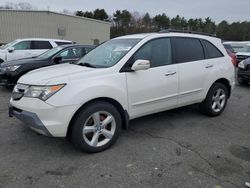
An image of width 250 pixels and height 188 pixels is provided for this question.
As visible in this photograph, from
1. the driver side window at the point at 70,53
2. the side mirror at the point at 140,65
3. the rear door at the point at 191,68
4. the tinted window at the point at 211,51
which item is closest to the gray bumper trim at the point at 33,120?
the side mirror at the point at 140,65

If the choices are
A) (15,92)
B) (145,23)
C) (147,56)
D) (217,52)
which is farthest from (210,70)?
(145,23)

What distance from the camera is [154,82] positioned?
399cm

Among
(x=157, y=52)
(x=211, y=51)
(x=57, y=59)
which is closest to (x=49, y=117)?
(x=157, y=52)

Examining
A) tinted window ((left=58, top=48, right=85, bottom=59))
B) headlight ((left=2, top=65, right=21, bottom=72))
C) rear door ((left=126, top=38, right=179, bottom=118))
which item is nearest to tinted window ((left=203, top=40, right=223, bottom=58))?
rear door ((left=126, top=38, right=179, bottom=118))

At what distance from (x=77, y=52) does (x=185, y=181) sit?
6398 millimetres

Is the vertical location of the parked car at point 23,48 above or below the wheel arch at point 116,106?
above

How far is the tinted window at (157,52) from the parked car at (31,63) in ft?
12.3

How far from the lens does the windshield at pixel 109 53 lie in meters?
3.87

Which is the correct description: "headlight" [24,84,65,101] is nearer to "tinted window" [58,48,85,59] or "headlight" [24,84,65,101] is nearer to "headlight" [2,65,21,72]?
"headlight" [2,65,21,72]

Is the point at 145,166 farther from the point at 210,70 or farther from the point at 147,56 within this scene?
the point at 210,70

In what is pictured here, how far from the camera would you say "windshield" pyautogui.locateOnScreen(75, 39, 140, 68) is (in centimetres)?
387

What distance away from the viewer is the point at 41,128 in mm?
3143

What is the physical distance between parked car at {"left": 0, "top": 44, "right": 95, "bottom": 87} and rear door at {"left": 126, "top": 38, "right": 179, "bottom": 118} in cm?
378

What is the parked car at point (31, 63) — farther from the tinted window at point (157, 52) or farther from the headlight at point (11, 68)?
the tinted window at point (157, 52)
